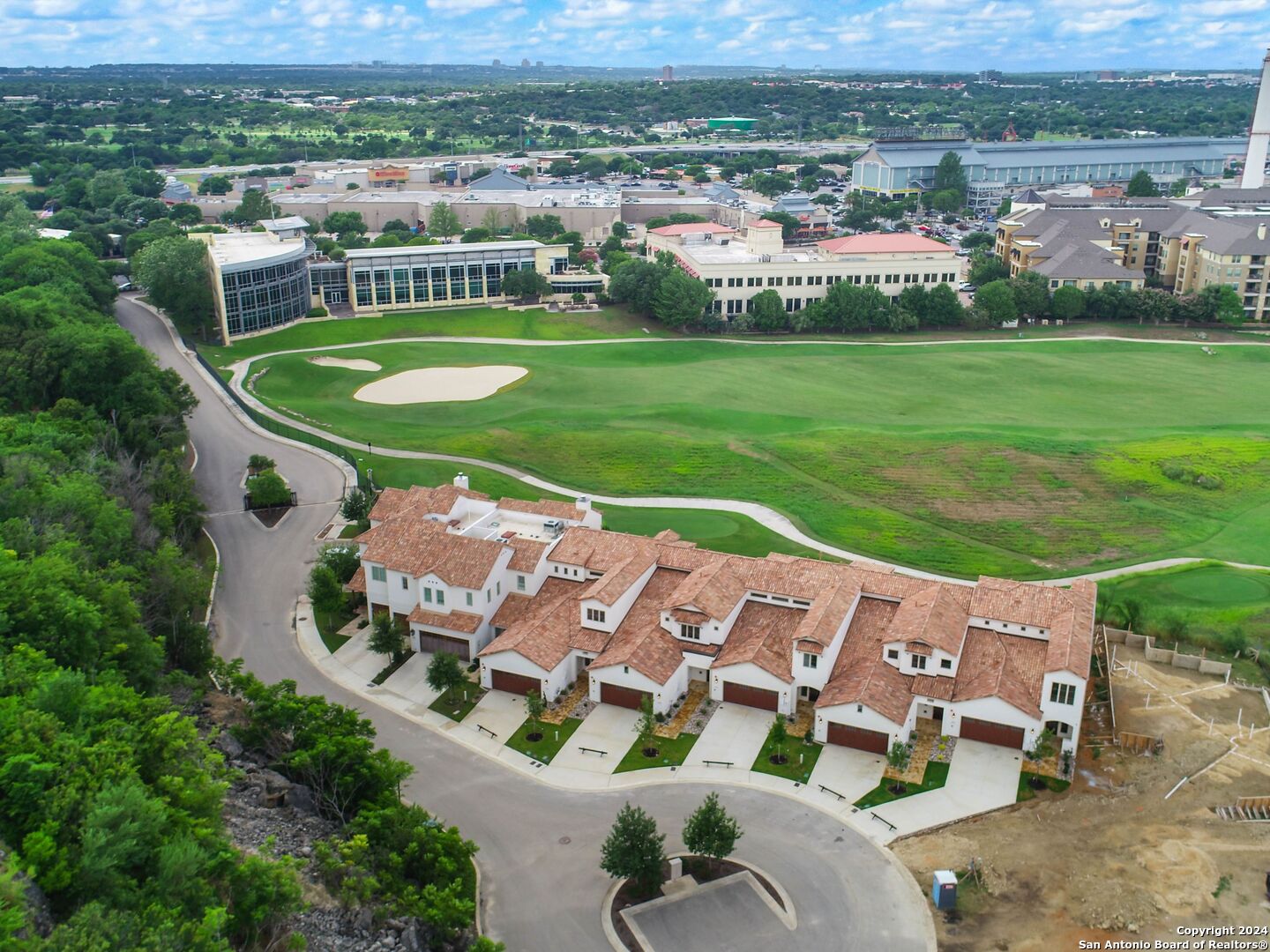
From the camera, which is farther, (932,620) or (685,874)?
(932,620)

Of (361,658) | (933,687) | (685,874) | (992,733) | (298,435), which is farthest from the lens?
(298,435)

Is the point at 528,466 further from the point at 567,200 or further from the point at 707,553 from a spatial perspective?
the point at 567,200

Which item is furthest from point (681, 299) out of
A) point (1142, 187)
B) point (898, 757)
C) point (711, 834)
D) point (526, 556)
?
point (1142, 187)

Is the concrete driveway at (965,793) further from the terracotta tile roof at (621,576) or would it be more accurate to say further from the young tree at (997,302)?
the young tree at (997,302)

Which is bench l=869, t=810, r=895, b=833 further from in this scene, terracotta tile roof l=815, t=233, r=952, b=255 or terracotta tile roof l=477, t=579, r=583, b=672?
terracotta tile roof l=815, t=233, r=952, b=255

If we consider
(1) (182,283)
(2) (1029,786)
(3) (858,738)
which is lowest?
(2) (1029,786)

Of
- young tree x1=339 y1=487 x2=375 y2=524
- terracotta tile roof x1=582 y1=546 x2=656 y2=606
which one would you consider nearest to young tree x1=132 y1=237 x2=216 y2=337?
young tree x1=339 y1=487 x2=375 y2=524

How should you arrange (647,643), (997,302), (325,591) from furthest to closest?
(997,302) < (325,591) < (647,643)

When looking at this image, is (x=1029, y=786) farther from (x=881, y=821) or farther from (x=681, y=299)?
(x=681, y=299)
